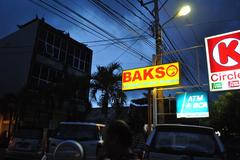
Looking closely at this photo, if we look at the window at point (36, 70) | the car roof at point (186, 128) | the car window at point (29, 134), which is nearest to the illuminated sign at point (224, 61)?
the car roof at point (186, 128)

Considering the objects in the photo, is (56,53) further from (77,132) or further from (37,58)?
(77,132)

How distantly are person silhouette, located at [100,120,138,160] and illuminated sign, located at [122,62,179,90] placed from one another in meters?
10.7

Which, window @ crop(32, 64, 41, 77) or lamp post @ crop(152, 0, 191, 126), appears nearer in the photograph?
lamp post @ crop(152, 0, 191, 126)

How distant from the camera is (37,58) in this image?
2472cm

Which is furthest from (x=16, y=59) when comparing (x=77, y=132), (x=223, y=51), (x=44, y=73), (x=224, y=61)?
(x=224, y=61)

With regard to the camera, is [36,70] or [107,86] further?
[36,70]

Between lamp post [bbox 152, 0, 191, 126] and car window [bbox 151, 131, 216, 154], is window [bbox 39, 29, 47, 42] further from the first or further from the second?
car window [bbox 151, 131, 216, 154]

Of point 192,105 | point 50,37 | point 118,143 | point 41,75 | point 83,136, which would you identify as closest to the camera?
point 118,143

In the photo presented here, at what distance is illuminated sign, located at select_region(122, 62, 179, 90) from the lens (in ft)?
43.3

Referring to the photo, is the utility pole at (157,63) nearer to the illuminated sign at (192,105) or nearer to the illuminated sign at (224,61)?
the illuminated sign at (192,105)

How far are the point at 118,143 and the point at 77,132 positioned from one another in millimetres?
6566

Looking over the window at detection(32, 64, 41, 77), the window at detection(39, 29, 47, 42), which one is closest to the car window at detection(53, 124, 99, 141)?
the window at detection(32, 64, 41, 77)

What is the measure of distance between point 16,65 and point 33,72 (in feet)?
10.7

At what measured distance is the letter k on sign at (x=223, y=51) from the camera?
11.8 metres
